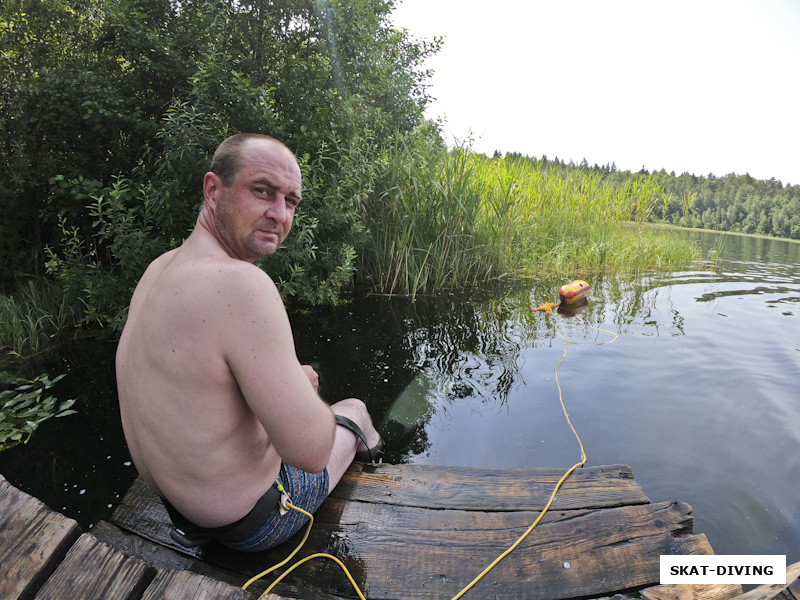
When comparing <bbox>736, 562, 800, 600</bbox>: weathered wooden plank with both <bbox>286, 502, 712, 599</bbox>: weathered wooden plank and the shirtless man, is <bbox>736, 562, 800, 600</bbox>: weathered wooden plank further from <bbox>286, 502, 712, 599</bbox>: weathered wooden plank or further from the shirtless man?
the shirtless man

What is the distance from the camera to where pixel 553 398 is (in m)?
3.70

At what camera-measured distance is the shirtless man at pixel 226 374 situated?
1.20m

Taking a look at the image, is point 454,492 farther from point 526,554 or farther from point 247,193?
point 247,193

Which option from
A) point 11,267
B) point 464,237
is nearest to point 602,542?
point 464,237

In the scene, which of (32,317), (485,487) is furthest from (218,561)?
(32,317)

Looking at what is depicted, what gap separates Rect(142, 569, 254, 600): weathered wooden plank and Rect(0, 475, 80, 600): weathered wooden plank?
24cm

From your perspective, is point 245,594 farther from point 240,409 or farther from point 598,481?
point 598,481

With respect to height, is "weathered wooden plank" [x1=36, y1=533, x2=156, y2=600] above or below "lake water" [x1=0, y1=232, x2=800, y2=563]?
above

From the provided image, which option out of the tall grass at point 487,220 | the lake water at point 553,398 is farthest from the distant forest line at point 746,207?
the lake water at point 553,398

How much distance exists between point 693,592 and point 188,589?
1.52 meters

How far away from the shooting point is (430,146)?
6879 mm

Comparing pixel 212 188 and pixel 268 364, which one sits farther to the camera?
pixel 212 188

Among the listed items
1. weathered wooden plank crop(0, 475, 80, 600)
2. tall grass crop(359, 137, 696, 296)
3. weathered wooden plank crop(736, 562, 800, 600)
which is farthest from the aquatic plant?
tall grass crop(359, 137, 696, 296)

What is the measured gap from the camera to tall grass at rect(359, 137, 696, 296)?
20.5 ft
